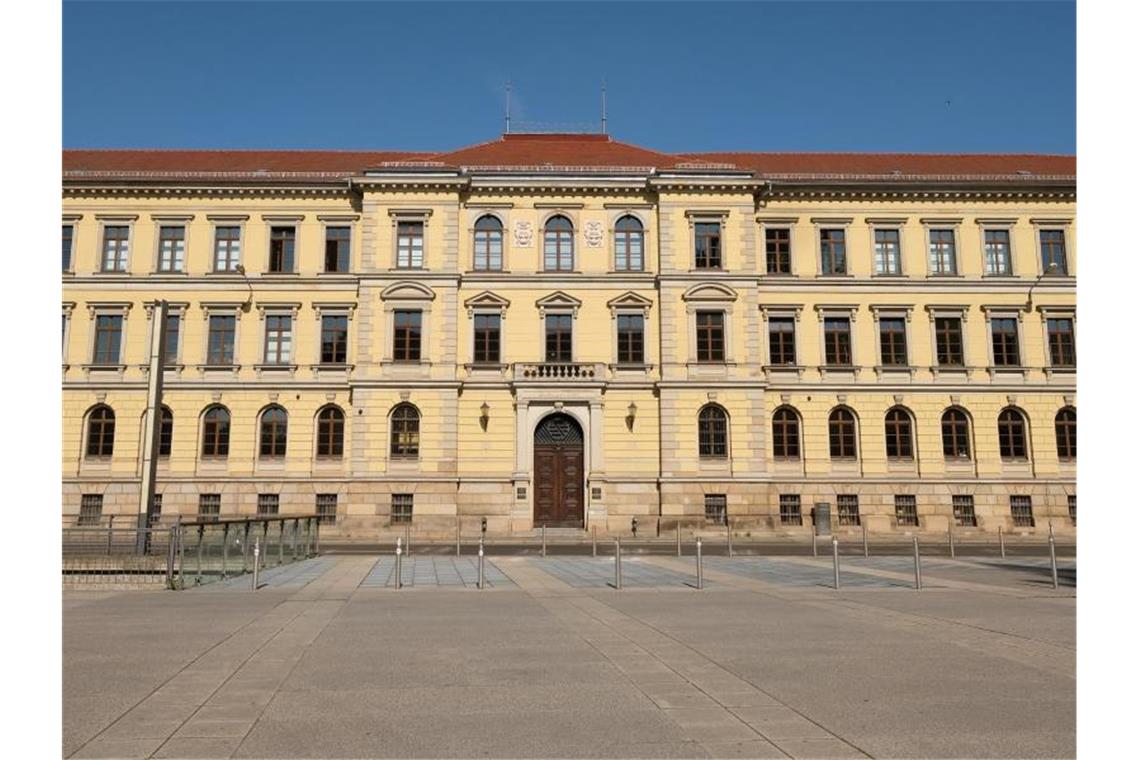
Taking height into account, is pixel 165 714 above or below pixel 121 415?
below

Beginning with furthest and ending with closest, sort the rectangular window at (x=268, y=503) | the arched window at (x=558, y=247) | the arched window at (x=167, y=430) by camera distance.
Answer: the arched window at (x=558, y=247) < the arched window at (x=167, y=430) < the rectangular window at (x=268, y=503)

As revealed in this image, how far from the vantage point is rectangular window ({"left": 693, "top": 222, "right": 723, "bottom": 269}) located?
37.8m

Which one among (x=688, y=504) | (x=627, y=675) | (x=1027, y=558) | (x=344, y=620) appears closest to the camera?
(x=627, y=675)

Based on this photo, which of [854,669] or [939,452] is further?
[939,452]

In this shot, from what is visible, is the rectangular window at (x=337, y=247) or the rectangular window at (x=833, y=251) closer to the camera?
the rectangular window at (x=337, y=247)

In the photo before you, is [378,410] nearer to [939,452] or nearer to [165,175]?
[165,175]

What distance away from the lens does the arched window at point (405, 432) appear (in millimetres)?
36312

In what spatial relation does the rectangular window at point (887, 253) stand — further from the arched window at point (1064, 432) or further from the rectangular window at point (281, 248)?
the rectangular window at point (281, 248)

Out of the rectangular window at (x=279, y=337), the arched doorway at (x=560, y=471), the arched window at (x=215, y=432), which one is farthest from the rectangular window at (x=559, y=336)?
the arched window at (x=215, y=432)

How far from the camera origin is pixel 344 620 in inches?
465

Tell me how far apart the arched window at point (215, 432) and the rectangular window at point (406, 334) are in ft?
26.6

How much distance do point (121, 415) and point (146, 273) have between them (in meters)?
6.47

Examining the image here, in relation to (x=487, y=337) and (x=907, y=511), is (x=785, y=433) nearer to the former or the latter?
(x=907, y=511)
